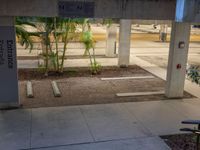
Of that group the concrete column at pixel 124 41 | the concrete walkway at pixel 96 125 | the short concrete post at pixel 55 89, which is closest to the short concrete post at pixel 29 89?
the short concrete post at pixel 55 89

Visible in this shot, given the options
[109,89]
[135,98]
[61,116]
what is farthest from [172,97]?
[61,116]

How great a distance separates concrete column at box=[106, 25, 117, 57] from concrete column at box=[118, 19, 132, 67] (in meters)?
2.47

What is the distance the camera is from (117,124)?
265 inches

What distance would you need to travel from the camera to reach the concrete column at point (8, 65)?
7.07 metres

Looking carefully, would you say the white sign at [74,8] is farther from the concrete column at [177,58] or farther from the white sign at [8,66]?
the concrete column at [177,58]

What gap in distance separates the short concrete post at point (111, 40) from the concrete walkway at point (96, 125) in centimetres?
791

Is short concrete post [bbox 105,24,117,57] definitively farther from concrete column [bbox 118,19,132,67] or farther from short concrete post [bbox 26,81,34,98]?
short concrete post [bbox 26,81,34,98]

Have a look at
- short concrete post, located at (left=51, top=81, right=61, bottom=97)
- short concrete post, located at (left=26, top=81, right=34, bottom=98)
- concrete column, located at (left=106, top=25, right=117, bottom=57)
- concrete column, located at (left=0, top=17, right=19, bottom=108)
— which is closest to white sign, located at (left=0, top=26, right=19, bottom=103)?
concrete column, located at (left=0, top=17, right=19, bottom=108)

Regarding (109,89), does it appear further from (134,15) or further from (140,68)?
(140,68)

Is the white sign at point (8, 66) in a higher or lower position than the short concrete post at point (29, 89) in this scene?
higher

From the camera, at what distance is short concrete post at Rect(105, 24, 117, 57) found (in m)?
15.5

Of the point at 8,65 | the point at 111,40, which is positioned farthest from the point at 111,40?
the point at 8,65

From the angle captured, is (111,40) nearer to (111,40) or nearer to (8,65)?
(111,40)

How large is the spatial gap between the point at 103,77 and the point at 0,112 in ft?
16.6
